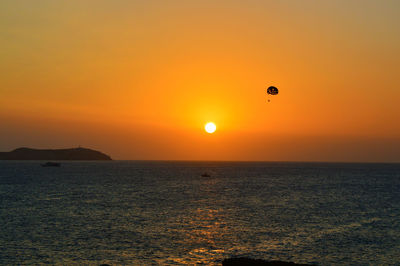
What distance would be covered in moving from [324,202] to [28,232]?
63.4 metres

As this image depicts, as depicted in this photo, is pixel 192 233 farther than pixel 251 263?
Yes

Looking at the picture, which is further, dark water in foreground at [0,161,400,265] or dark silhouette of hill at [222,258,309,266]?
dark water in foreground at [0,161,400,265]

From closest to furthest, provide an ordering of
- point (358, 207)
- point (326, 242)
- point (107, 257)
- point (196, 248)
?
point (107, 257)
point (196, 248)
point (326, 242)
point (358, 207)

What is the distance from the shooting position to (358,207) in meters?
78.4

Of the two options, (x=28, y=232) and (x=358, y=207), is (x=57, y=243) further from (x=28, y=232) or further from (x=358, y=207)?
(x=358, y=207)

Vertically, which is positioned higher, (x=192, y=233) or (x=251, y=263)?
(x=251, y=263)

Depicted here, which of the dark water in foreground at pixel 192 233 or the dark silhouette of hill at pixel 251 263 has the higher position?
the dark silhouette of hill at pixel 251 263

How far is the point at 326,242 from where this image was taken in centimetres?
4431

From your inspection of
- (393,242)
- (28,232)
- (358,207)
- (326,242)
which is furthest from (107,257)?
(358,207)

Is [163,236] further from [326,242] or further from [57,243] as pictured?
A: [326,242]

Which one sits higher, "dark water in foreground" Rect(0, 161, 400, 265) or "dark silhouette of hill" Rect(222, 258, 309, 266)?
"dark silhouette of hill" Rect(222, 258, 309, 266)

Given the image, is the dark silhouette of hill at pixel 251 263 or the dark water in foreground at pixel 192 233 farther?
the dark water in foreground at pixel 192 233

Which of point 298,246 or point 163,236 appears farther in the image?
point 163,236

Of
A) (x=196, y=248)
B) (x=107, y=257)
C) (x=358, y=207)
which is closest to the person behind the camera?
(x=107, y=257)
